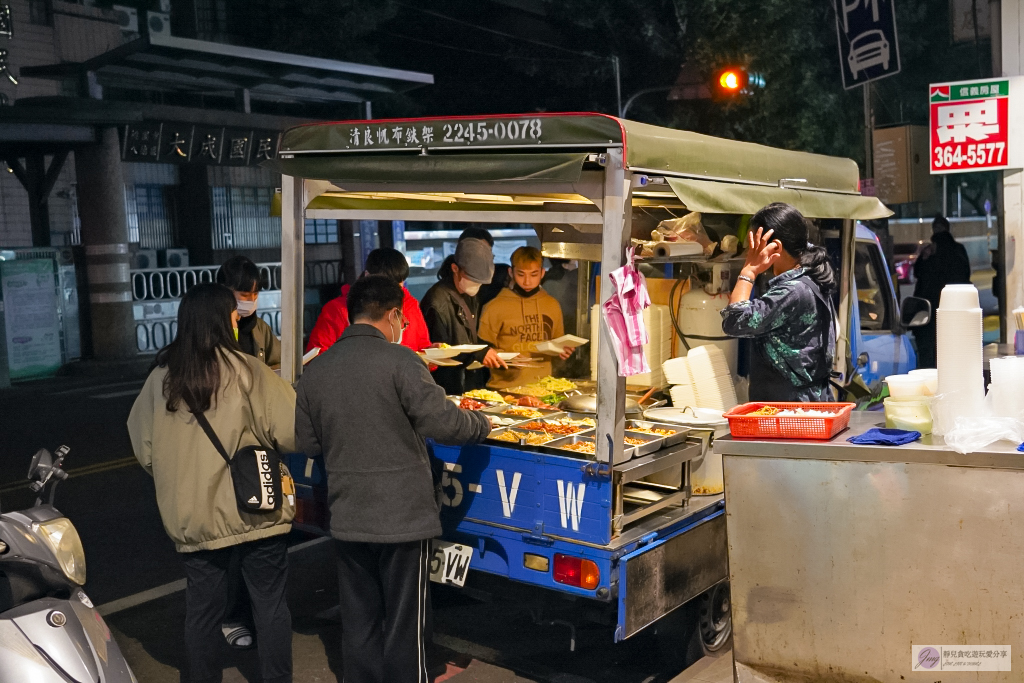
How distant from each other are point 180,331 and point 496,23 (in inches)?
962

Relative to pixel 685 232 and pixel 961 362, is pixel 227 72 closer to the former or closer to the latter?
pixel 685 232

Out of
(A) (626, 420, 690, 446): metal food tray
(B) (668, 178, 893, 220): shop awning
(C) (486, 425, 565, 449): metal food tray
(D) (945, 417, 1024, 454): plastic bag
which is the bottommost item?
(A) (626, 420, 690, 446): metal food tray

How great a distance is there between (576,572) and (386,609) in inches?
33.2

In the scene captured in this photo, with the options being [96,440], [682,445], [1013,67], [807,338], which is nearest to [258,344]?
[682,445]

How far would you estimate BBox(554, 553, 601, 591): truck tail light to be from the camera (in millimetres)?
4004

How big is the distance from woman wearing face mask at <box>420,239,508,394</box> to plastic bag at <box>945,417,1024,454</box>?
11.9 ft

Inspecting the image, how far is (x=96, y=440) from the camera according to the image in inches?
439

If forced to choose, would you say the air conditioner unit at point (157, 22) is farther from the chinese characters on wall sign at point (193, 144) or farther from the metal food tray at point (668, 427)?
the metal food tray at point (668, 427)

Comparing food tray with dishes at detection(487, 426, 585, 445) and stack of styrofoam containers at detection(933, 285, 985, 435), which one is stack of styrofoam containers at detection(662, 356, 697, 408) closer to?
food tray with dishes at detection(487, 426, 585, 445)

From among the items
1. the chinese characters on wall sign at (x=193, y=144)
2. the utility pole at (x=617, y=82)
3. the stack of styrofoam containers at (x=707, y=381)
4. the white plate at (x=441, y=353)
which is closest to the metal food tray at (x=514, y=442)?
the white plate at (x=441, y=353)

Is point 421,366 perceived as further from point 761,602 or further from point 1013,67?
point 1013,67

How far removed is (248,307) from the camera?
5.73 m

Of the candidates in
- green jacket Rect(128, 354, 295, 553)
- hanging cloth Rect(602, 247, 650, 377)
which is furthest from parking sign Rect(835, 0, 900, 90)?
green jacket Rect(128, 354, 295, 553)

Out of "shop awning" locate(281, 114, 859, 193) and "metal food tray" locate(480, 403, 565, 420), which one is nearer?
"shop awning" locate(281, 114, 859, 193)
